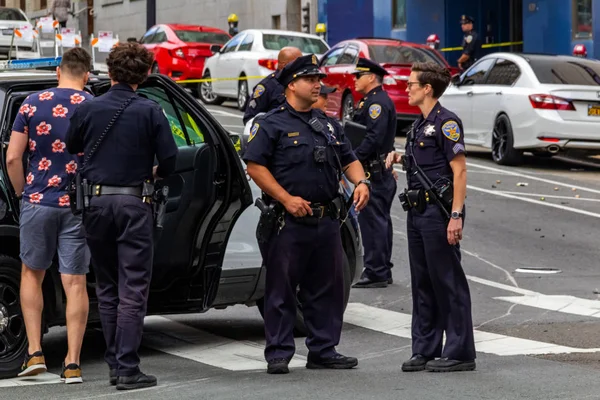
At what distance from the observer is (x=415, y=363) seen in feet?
25.8

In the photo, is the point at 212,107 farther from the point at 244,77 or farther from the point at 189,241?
the point at 189,241

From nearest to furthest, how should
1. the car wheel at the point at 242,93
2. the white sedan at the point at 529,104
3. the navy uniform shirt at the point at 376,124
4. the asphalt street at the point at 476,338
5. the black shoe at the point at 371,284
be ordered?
the asphalt street at the point at 476,338 → the navy uniform shirt at the point at 376,124 → the black shoe at the point at 371,284 → the white sedan at the point at 529,104 → the car wheel at the point at 242,93

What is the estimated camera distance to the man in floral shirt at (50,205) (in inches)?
298

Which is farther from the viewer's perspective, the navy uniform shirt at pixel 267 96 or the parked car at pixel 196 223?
the navy uniform shirt at pixel 267 96

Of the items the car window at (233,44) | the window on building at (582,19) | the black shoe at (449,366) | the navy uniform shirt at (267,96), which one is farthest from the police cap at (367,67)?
the car window at (233,44)

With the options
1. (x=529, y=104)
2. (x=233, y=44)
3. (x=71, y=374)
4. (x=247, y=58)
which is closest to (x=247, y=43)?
(x=233, y=44)

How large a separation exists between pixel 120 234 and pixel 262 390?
1.10 metres

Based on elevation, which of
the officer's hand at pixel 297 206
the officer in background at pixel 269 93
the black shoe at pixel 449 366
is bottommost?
the black shoe at pixel 449 366

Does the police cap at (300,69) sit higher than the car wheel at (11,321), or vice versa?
the police cap at (300,69)

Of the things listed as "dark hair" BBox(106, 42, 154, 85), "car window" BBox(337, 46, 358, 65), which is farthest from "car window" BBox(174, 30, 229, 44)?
"dark hair" BBox(106, 42, 154, 85)

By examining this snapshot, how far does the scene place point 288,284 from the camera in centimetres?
787

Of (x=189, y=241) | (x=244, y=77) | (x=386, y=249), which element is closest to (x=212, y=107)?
(x=244, y=77)

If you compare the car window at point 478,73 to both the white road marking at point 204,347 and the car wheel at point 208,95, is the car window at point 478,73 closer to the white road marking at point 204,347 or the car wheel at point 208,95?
the car wheel at point 208,95

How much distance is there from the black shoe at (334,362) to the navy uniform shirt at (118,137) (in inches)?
57.5
